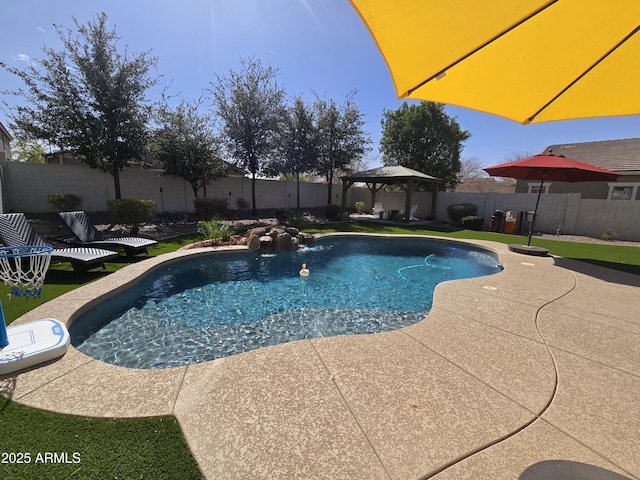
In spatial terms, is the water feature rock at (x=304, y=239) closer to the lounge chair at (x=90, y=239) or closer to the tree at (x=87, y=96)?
the lounge chair at (x=90, y=239)

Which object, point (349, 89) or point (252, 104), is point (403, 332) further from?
point (349, 89)

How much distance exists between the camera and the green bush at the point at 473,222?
47.4ft

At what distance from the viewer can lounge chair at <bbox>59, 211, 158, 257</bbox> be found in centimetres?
700

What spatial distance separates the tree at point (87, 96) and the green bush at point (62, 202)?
1641 millimetres

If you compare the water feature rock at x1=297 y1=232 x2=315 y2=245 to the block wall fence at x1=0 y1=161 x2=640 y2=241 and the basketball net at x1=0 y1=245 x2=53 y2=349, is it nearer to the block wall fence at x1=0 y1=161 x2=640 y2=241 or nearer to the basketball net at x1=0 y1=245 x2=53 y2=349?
the basketball net at x1=0 y1=245 x2=53 y2=349

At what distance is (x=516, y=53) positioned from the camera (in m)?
2.47

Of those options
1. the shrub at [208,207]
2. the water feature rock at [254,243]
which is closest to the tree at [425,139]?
the shrub at [208,207]

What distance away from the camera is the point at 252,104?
1491cm

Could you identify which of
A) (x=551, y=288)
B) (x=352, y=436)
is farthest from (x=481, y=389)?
(x=551, y=288)

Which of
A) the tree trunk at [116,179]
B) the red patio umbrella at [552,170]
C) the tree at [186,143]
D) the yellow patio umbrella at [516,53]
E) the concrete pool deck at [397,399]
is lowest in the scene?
the concrete pool deck at [397,399]

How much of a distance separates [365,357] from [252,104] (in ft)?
50.2

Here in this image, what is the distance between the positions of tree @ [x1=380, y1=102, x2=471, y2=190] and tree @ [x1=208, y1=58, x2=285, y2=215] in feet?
32.6

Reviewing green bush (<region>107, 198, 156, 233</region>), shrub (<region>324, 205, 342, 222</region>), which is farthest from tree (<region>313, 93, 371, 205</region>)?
green bush (<region>107, 198, 156, 233</region>)

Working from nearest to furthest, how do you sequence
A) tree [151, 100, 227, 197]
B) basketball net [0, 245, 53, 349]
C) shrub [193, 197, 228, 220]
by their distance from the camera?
basketball net [0, 245, 53, 349] → tree [151, 100, 227, 197] → shrub [193, 197, 228, 220]
